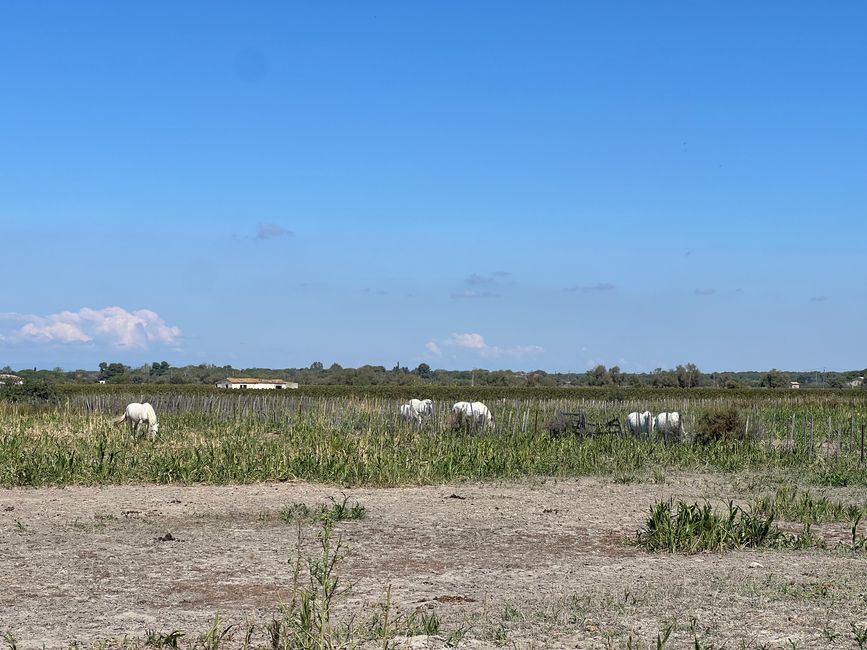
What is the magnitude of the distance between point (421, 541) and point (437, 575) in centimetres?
185

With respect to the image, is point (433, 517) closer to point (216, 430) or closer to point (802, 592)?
point (802, 592)

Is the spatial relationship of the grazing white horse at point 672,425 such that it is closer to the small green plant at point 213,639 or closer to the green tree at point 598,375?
the small green plant at point 213,639

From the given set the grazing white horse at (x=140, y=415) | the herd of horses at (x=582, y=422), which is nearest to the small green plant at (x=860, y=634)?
the herd of horses at (x=582, y=422)

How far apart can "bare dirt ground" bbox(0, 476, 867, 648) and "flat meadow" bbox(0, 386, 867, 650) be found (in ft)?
0.10

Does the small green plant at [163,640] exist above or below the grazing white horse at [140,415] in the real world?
below

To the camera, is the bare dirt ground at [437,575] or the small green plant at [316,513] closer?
the bare dirt ground at [437,575]

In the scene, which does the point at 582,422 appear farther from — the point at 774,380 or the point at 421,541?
the point at 774,380

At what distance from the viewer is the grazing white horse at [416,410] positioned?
84.3ft

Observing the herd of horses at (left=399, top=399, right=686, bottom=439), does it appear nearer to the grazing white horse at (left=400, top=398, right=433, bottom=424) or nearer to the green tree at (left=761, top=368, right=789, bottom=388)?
the grazing white horse at (left=400, top=398, right=433, bottom=424)

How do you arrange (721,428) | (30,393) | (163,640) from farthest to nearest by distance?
(30,393)
(721,428)
(163,640)

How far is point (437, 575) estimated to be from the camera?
27.1 ft

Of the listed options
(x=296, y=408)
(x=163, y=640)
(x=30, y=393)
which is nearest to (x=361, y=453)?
(x=163, y=640)

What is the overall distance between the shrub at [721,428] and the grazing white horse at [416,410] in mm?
6728

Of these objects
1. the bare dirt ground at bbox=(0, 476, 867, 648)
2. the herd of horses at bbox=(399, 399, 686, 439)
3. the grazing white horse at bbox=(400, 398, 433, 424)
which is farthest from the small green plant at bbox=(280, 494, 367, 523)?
the grazing white horse at bbox=(400, 398, 433, 424)
